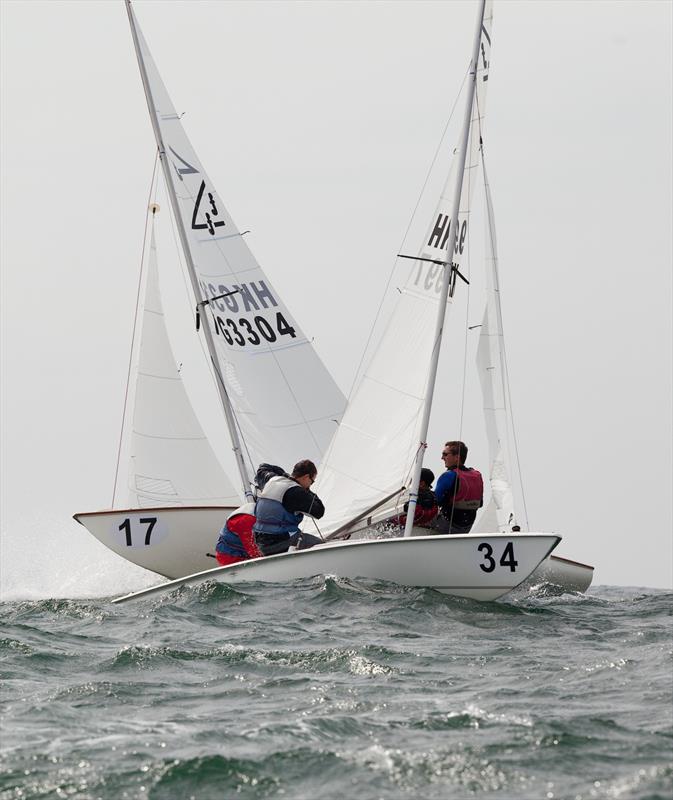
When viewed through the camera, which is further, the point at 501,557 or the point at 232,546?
the point at 232,546

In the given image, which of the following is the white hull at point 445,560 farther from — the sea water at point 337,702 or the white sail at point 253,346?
the white sail at point 253,346

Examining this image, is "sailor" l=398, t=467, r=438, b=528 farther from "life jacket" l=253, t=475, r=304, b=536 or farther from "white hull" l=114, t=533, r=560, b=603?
"white hull" l=114, t=533, r=560, b=603

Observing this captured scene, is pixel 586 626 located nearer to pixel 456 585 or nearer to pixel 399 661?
pixel 456 585

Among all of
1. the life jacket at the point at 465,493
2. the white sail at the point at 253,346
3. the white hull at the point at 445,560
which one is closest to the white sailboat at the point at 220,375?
the white sail at the point at 253,346

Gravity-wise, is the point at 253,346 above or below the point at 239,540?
above

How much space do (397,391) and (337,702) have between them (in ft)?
20.4

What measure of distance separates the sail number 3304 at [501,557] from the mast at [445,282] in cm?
107

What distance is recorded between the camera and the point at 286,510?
11719 millimetres

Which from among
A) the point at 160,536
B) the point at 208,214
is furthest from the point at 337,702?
the point at 208,214

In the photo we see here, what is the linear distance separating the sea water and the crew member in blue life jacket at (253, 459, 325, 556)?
1243mm

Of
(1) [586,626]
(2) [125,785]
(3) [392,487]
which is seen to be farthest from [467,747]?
(3) [392,487]

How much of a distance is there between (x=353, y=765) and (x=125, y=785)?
95 centimetres

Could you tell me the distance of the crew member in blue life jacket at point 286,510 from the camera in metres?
11.4

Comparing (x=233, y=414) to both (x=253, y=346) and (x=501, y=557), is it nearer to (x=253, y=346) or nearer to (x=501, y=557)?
(x=253, y=346)
